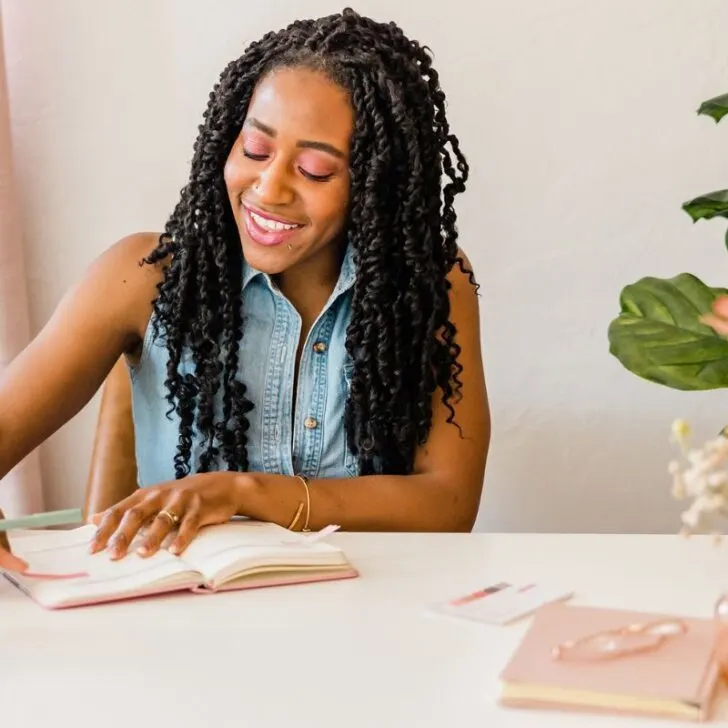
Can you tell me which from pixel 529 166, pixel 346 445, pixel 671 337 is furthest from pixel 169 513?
pixel 529 166

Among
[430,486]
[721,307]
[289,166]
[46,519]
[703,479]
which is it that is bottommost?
[430,486]

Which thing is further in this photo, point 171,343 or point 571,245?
point 571,245

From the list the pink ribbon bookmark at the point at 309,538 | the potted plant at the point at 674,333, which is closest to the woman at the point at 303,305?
the pink ribbon bookmark at the point at 309,538

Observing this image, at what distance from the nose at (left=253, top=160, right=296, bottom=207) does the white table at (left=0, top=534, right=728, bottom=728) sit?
18.9 inches

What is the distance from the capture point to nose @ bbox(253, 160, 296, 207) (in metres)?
1.51

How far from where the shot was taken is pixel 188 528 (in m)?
1.23

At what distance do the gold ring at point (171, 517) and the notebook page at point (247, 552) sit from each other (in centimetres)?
3

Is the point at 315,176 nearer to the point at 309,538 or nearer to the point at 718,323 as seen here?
the point at 309,538

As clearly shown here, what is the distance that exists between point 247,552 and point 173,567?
7cm

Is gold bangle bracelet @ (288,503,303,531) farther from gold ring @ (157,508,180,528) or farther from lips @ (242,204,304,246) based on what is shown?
A: lips @ (242,204,304,246)

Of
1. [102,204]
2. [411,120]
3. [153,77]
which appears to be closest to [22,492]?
[102,204]

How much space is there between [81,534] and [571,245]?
114cm

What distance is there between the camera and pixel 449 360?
165 centimetres

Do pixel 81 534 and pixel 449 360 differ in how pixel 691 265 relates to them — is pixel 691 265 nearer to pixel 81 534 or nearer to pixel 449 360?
pixel 449 360
